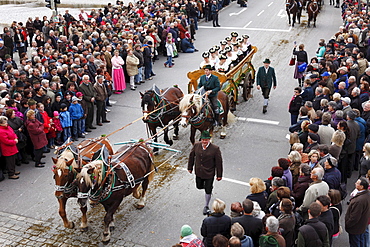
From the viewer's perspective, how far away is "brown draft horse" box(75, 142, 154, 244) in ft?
26.5

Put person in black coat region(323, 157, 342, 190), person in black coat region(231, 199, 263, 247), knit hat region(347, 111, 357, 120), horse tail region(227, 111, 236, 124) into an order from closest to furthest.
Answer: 1. person in black coat region(231, 199, 263, 247)
2. person in black coat region(323, 157, 342, 190)
3. knit hat region(347, 111, 357, 120)
4. horse tail region(227, 111, 236, 124)

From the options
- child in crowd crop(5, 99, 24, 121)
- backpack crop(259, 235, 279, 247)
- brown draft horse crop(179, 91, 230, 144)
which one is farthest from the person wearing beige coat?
backpack crop(259, 235, 279, 247)

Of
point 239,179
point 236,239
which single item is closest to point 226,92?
point 239,179

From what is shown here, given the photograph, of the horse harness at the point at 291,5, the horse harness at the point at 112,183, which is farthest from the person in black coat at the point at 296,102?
the horse harness at the point at 291,5

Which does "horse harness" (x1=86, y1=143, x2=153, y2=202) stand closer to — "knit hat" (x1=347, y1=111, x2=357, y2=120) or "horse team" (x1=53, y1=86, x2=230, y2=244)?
"horse team" (x1=53, y1=86, x2=230, y2=244)

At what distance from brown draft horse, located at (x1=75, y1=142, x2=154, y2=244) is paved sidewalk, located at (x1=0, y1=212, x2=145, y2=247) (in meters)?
0.36

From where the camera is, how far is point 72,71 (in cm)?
1464

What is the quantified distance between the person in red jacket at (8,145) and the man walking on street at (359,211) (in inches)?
308

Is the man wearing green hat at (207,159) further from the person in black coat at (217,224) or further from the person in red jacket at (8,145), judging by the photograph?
the person in red jacket at (8,145)

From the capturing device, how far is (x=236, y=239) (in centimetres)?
608

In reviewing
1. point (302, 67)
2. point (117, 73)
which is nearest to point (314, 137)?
point (302, 67)

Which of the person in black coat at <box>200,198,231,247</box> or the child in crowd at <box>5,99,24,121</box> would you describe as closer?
the person in black coat at <box>200,198,231,247</box>

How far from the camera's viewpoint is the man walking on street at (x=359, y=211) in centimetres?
754

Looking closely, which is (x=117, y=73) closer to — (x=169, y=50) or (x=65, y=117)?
(x=169, y=50)
